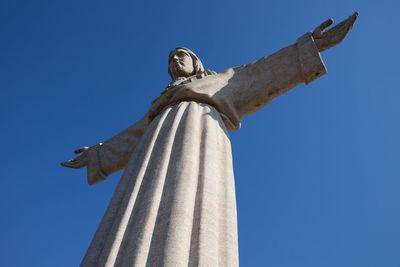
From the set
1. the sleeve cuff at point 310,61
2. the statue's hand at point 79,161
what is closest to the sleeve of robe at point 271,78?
the sleeve cuff at point 310,61

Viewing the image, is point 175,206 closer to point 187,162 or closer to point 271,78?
point 187,162

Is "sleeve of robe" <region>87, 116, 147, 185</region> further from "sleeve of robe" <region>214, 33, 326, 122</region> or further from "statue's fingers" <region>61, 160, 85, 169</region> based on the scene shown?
"sleeve of robe" <region>214, 33, 326, 122</region>

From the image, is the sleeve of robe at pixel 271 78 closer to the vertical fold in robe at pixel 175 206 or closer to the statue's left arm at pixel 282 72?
the statue's left arm at pixel 282 72

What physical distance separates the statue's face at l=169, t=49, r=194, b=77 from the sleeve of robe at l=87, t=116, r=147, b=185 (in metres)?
0.93

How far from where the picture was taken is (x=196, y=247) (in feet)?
9.98

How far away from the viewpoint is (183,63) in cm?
680

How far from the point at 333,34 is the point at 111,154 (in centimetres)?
367

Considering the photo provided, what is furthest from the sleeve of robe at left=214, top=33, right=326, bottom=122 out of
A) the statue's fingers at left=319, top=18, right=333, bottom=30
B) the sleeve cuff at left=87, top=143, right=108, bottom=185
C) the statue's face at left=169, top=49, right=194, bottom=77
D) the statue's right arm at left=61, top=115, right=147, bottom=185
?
the sleeve cuff at left=87, top=143, right=108, bottom=185

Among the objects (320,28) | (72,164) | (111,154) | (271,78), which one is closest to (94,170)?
(111,154)

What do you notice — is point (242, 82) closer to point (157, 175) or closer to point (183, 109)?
point (183, 109)

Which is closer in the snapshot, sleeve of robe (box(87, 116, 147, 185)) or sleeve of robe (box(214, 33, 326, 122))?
sleeve of robe (box(214, 33, 326, 122))

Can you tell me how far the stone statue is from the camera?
10.3 ft

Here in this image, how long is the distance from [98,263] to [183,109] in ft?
7.50

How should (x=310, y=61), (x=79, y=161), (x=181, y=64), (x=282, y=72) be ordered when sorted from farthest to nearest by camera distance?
(x=79, y=161)
(x=181, y=64)
(x=282, y=72)
(x=310, y=61)
